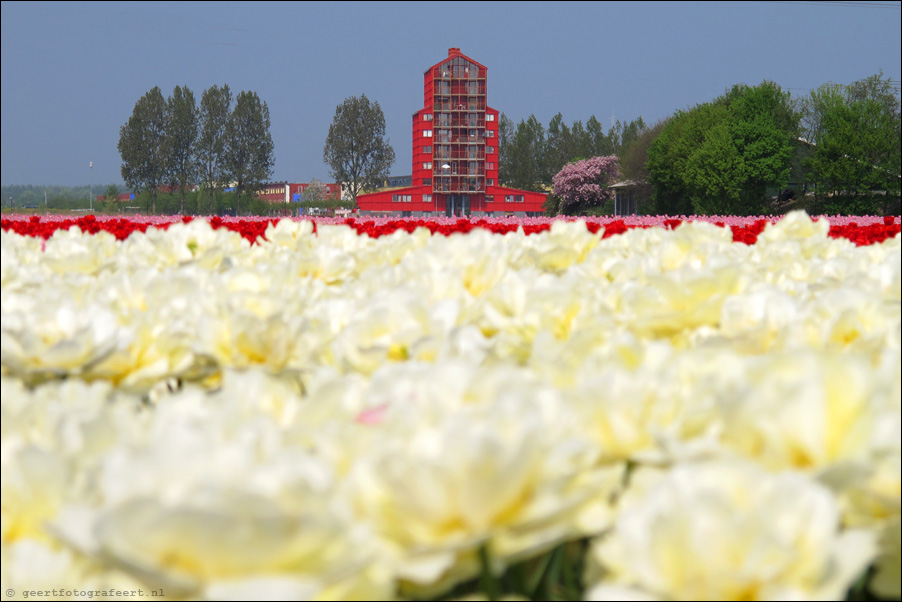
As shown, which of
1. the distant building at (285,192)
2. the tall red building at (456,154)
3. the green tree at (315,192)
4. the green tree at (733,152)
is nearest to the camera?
the green tree at (733,152)

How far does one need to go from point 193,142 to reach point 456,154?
27967 millimetres

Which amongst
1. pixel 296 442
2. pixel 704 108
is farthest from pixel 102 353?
pixel 704 108

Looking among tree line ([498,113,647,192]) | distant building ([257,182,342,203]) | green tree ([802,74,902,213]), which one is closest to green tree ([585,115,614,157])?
tree line ([498,113,647,192])

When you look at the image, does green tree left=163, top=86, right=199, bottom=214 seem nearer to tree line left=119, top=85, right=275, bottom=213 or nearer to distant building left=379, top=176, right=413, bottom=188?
tree line left=119, top=85, right=275, bottom=213

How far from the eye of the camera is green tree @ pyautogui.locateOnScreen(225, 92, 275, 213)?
5803 centimetres

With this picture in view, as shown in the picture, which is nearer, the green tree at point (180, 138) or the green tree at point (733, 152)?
the green tree at point (733, 152)

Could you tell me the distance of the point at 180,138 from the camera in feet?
187

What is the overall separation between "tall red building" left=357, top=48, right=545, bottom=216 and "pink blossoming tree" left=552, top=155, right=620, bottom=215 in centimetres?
834

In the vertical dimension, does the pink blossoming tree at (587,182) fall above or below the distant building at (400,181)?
below

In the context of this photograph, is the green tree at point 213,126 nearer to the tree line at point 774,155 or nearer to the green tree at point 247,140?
the green tree at point 247,140

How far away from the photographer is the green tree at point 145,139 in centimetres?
5669

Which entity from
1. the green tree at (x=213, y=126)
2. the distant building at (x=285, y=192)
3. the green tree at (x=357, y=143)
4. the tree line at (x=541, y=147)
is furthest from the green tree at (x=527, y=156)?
the distant building at (x=285, y=192)

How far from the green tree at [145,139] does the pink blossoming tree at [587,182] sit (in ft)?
113

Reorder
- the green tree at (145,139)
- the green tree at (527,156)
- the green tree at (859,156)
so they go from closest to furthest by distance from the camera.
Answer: the green tree at (859,156) < the green tree at (145,139) < the green tree at (527,156)
